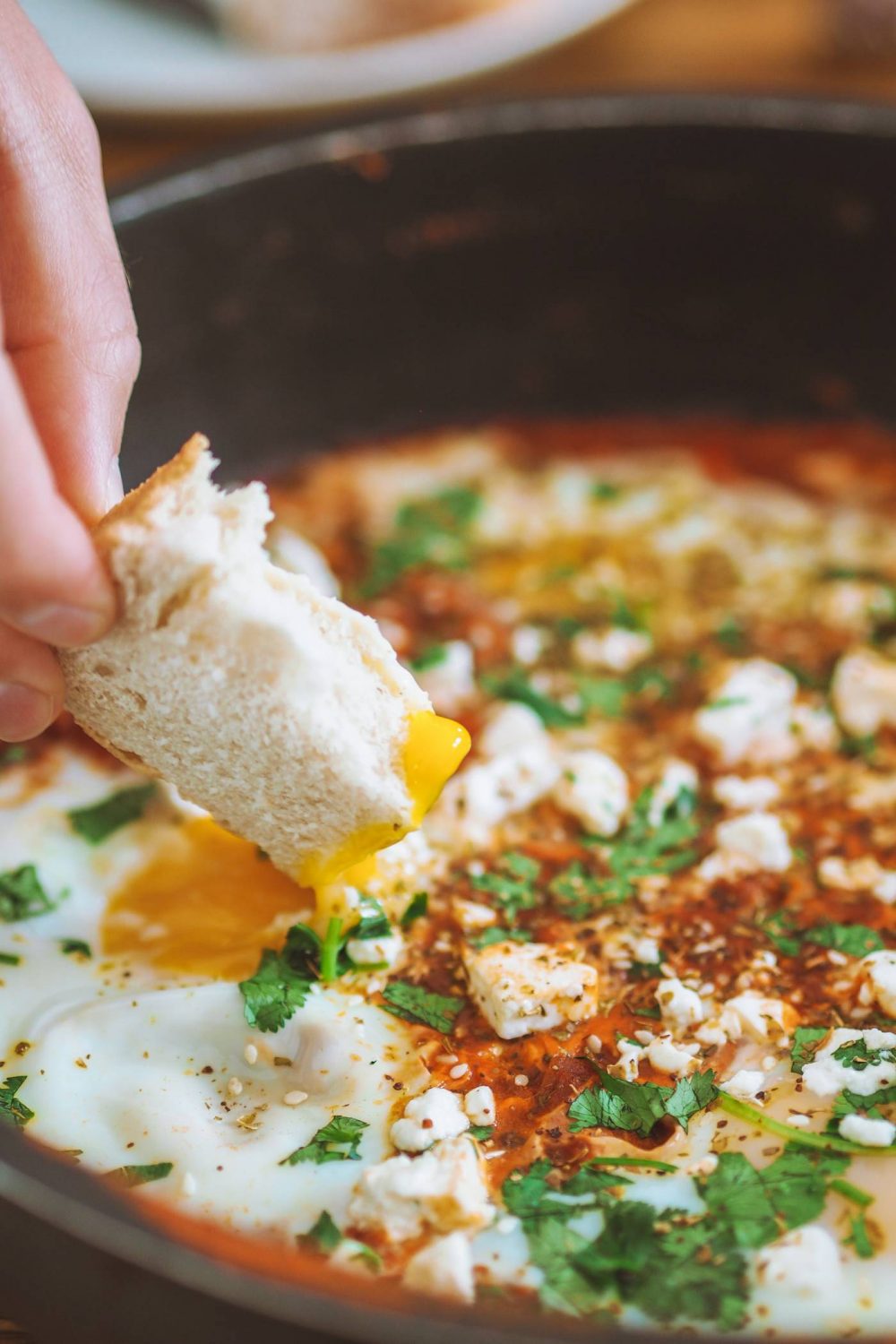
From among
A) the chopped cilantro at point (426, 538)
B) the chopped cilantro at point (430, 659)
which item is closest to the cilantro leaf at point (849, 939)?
the chopped cilantro at point (430, 659)

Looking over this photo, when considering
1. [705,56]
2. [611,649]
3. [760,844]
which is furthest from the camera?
[705,56]

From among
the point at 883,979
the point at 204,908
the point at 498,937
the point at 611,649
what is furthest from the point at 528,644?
the point at 883,979

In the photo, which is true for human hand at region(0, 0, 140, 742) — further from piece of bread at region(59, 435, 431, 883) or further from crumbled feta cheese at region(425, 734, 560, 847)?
crumbled feta cheese at region(425, 734, 560, 847)

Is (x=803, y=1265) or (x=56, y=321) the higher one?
(x=56, y=321)

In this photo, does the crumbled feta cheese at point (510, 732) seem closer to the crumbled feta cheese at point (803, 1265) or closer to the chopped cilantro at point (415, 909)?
the chopped cilantro at point (415, 909)

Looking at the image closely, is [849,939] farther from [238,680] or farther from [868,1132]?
[238,680]

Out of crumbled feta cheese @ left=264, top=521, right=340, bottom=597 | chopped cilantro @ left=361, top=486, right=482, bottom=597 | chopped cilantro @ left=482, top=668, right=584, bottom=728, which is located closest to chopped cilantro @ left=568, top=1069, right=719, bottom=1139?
chopped cilantro @ left=482, top=668, right=584, bottom=728
